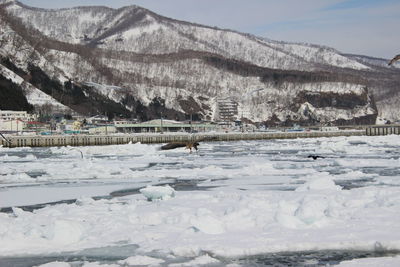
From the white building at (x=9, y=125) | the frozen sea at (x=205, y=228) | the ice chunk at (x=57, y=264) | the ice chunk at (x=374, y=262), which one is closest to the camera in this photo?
the ice chunk at (x=374, y=262)

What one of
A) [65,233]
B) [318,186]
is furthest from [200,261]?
→ [318,186]

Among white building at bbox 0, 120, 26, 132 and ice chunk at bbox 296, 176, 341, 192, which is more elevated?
white building at bbox 0, 120, 26, 132

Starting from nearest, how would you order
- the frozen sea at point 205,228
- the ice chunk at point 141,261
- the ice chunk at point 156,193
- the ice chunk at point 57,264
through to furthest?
the ice chunk at point 57,264
the ice chunk at point 141,261
the frozen sea at point 205,228
the ice chunk at point 156,193

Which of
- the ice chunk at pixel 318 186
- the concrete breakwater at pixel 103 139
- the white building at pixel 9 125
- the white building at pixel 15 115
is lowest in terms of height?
the concrete breakwater at pixel 103 139

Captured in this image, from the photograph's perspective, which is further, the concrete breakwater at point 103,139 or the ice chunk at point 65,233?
the concrete breakwater at point 103,139

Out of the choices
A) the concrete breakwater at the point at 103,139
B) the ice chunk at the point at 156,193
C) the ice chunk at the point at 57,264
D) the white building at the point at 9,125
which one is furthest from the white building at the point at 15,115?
the ice chunk at the point at 57,264

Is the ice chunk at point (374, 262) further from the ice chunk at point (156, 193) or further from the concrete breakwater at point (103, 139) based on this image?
the concrete breakwater at point (103, 139)

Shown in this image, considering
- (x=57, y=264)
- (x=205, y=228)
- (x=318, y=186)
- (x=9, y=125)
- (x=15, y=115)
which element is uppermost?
(x=15, y=115)

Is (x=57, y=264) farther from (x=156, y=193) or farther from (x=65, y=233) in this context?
(x=156, y=193)

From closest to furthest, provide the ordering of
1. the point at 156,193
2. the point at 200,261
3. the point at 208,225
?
the point at 200,261 < the point at 208,225 < the point at 156,193

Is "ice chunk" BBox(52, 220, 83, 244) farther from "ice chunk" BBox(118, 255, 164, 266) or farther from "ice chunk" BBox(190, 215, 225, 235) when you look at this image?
"ice chunk" BBox(190, 215, 225, 235)

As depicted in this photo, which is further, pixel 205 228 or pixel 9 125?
pixel 9 125

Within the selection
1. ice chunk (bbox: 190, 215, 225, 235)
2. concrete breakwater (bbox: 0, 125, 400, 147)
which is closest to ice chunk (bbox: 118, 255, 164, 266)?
ice chunk (bbox: 190, 215, 225, 235)

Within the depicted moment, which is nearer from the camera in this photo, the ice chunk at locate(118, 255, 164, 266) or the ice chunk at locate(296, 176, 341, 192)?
the ice chunk at locate(118, 255, 164, 266)
